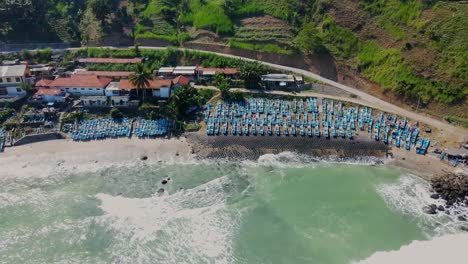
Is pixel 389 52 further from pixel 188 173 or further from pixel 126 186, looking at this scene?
pixel 126 186

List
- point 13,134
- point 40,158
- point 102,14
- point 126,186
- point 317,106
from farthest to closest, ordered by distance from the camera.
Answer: point 102,14, point 317,106, point 13,134, point 40,158, point 126,186

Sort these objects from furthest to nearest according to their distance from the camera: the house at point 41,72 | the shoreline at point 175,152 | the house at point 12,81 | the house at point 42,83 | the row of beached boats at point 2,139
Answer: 1. the house at point 41,72
2. the house at point 42,83
3. the house at point 12,81
4. the row of beached boats at point 2,139
5. the shoreline at point 175,152

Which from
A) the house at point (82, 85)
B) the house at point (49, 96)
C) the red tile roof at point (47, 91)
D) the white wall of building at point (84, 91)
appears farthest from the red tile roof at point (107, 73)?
the house at point (49, 96)

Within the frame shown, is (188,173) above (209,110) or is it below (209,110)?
below

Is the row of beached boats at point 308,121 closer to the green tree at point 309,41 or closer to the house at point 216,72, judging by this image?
the house at point 216,72

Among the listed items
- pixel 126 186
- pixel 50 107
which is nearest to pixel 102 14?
pixel 50 107

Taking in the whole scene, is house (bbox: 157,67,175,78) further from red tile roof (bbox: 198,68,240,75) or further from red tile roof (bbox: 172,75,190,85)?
red tile roof (bbox: 198,68,240,75)

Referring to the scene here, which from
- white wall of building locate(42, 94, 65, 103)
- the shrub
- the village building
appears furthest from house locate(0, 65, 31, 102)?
the shrub
